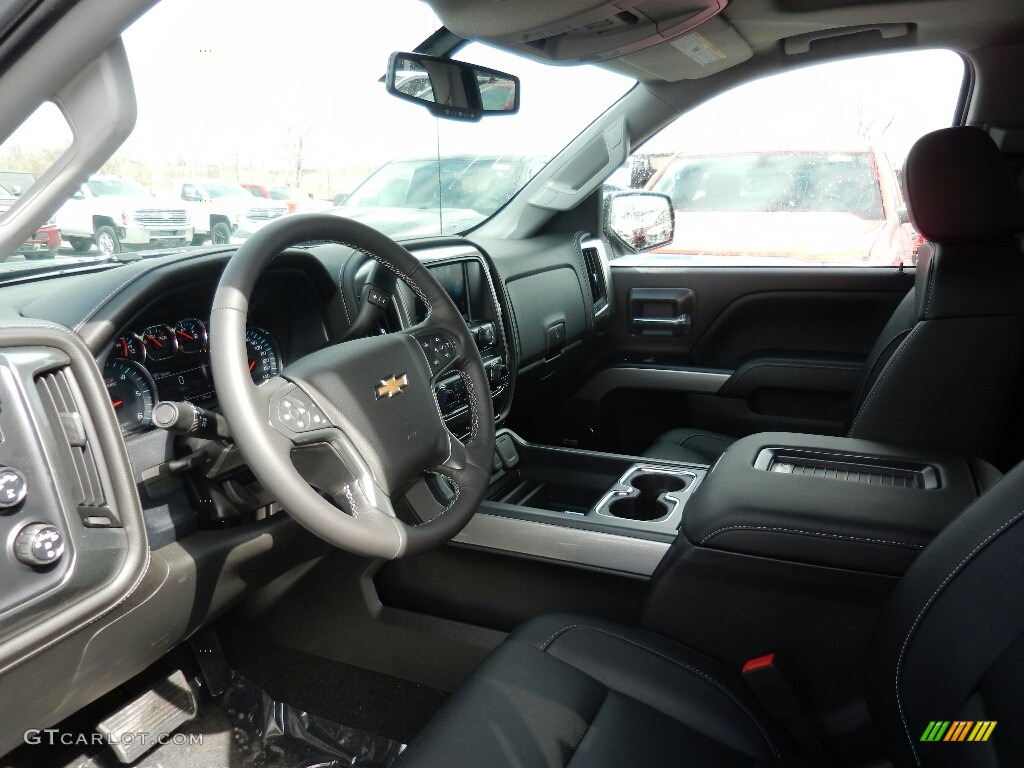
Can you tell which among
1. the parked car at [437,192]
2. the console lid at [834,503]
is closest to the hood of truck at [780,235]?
the parked car at [437,192]

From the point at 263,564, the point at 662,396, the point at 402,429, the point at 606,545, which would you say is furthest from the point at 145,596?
the point at 662,396

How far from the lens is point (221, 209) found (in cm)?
187

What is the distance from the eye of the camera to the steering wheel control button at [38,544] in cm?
108

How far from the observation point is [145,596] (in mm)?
1379

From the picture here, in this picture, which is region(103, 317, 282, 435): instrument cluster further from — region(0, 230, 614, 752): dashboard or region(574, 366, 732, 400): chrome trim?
region(574, 366, 732, 400): chrome trim

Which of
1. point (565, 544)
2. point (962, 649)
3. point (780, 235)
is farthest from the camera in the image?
point (780, 235)

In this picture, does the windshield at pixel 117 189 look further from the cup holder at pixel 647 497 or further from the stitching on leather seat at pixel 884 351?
the stitching on leather seat at pixel 884 351

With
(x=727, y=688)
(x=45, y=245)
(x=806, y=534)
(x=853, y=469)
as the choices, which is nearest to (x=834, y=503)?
(x=806, y=534)

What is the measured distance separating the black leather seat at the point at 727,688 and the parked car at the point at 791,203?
6.42ft

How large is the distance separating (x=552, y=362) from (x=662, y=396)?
53cm

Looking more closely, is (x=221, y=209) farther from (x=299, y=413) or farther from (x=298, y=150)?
(x=299, y=413)

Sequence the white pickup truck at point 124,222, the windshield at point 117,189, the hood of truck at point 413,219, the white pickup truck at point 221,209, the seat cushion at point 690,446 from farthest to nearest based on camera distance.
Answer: the seat cushion at point 690,446 → the hood of truck at point 413,219 → the white pickup truck at point 221,209 → the white pickup truck at point 124,222 → the windshield at point 117,189

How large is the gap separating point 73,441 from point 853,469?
1.39 m

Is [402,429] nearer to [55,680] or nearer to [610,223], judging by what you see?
[55,680]
